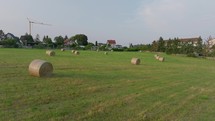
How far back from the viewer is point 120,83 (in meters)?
13.8

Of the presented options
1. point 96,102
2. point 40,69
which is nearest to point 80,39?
point 40,69

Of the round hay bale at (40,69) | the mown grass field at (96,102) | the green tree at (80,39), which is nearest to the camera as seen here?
the mown grass field at (96,102)

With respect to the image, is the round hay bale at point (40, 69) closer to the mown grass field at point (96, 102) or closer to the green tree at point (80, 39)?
the mown grass field at point (96, 102)

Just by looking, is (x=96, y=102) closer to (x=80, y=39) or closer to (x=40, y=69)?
(x=40, y=69)

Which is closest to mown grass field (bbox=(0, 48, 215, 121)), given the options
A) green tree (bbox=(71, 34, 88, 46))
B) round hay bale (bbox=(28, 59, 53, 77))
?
round hay bale (bbox=(28, 59, 53, 77))

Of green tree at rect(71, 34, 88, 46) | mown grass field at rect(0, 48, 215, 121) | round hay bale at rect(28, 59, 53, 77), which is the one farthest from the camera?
green tree at rect(71, 34, 88, 46)

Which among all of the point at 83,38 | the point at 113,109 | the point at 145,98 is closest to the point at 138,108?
the point at 113,109

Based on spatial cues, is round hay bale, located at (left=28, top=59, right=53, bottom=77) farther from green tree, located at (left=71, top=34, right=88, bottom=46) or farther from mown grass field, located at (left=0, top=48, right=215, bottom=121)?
green tree, located at (left=71, top=34, right=88, bottom=46)

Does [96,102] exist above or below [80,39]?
below

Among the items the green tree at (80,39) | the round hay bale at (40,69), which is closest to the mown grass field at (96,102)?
the round hay bale at (40,69)

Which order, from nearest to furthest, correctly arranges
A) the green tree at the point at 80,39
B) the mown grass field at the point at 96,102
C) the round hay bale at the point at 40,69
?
1. the mown grass field at the point at 96,102
2. the round hay bale at the point at 40,69
3. the green tree at the point at 80,39

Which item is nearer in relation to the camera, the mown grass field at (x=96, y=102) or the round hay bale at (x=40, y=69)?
the mown grass field at (x=96, y=102)

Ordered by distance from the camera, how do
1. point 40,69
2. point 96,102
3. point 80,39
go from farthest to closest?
point 80,39 < point 40,69 < point 96,102

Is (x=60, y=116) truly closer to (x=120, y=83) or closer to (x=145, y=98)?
(x=145, y=98)
